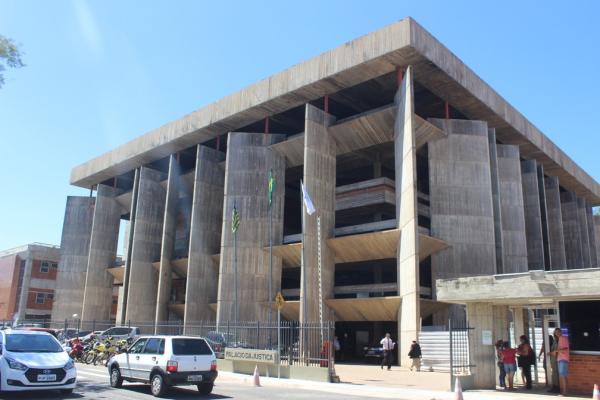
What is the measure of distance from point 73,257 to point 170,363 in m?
48.5

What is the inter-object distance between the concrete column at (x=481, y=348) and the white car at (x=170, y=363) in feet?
25.1

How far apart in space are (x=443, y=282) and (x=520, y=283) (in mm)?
2331

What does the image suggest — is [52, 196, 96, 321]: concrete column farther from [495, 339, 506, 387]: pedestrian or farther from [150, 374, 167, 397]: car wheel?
[495, 339, 506, 387]: pedestrian

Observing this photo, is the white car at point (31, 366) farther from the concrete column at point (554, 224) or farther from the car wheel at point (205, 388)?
the concrete column at point (554, 224)

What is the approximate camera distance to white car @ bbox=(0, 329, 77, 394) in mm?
11594

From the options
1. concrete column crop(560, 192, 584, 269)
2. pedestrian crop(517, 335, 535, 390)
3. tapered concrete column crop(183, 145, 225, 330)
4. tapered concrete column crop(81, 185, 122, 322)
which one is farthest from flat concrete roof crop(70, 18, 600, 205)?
pedestrian crop(517, 335, 535, 390)

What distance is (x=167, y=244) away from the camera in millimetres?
45750

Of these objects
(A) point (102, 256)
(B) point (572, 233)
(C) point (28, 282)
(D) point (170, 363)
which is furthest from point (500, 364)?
(C) point (28, 282)

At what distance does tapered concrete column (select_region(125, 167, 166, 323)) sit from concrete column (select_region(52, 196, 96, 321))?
11781 millimetres

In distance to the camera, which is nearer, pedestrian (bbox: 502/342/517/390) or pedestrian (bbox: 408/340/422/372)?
pedestrian (bbox: 502/342/517/390)

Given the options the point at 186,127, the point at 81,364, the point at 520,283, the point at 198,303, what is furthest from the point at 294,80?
the point at 520,283

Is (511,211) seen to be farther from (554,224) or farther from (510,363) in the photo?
(510,363)

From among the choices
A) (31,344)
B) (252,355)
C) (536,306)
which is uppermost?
(536,306)

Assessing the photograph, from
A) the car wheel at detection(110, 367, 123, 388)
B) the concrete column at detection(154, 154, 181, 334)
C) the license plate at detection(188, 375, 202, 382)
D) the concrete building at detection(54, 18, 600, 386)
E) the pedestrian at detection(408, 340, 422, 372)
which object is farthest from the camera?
the concrete column at detection(154, 154, 181, 334)
